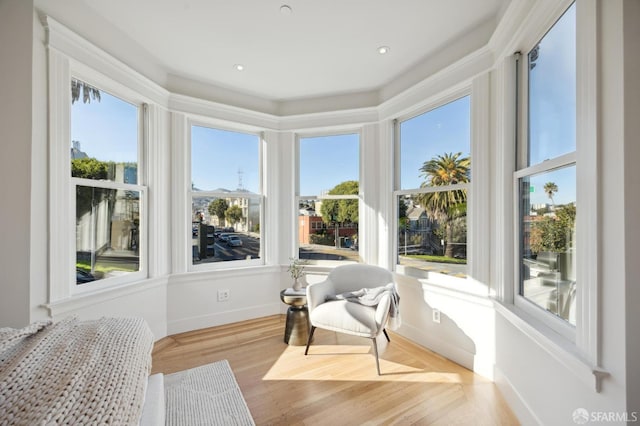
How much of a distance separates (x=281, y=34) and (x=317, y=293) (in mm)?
2269

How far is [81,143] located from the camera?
7.36ft

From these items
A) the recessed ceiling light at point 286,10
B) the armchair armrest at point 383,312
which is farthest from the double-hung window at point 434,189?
the recessed ceiling light at point 286,10

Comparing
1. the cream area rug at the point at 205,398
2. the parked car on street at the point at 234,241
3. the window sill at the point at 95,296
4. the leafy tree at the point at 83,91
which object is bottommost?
the cream area rug at the point at 205,398

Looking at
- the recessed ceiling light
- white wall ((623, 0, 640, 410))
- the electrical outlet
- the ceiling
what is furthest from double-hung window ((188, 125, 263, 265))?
white wall ((623, 0, 640, 410))

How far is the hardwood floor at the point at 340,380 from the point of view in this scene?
1773mm

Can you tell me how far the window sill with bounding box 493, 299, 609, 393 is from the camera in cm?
112

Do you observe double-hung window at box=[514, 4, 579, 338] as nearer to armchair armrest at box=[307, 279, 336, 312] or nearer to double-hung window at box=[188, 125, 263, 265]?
armchair armrest at box=[307, 279, 336, 312]

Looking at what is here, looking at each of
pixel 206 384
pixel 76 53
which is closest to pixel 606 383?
pixel 206 384

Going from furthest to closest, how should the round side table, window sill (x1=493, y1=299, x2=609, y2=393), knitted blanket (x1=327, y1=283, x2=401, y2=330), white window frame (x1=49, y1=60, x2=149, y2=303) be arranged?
the round side table, knitted blanket (x1=327, y1=283, x2=401, y2=330), white window frame (x1=49, y1=60, x2=149, y2=303), window sill (x1=493, y1=299, x2=609, y2=393)

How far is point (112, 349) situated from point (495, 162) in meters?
2.57

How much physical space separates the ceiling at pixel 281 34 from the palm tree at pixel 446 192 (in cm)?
91

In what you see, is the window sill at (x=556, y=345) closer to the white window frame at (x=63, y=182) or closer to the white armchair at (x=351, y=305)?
the white armchair at (x=351, y=305)

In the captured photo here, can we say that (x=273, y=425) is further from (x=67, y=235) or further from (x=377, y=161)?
(x=377, y=161)

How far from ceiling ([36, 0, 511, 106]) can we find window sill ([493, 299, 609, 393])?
203 centimetres
